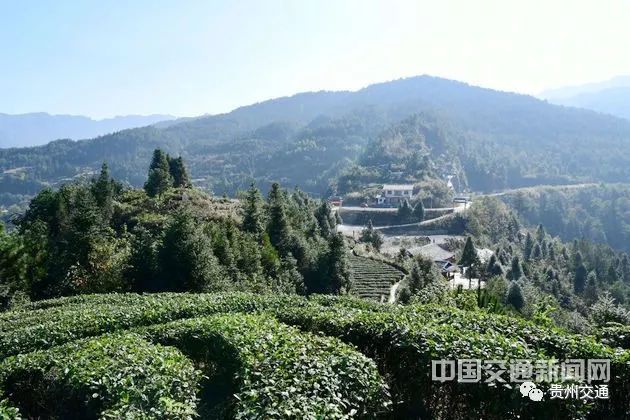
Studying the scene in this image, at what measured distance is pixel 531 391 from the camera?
5.41 m

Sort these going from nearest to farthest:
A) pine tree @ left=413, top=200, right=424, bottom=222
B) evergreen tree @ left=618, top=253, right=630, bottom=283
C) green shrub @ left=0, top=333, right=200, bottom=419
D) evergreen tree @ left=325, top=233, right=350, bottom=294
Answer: green shrub @ left=0, top=333, right=200, bottom=419, evergreen tree @ left=325, top=233, right=350, bottom=294, evergreen tree @ left=618, top=253, right=630, bottom=283, pine tree @ left=413, top=200, right=424, bottom=222

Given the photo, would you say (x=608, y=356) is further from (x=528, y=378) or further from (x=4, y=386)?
(x=4, y=386)

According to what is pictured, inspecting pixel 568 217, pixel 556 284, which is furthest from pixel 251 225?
pixel 568 217

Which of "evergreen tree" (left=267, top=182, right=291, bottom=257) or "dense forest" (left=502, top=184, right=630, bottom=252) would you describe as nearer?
"evergreen tree" (left=267, top=182, right=291, bottom=257)

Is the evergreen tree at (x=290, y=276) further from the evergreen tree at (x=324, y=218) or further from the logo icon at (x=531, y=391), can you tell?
the logo icon at (x=531, y=391)

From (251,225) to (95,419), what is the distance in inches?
1032

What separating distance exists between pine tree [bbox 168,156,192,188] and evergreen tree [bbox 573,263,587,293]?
53.2 metres

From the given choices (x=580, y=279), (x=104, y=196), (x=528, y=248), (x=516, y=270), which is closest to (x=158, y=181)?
(x=104, y=196)

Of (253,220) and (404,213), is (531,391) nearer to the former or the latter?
(253,220)

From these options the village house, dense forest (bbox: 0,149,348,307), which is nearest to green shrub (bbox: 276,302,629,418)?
dense forest (bbox: 0,149,348,307)

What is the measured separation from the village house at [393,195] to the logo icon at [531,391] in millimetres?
91724

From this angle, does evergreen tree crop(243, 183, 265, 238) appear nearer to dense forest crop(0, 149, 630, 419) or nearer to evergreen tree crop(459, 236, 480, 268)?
dense forest crop(0, 149, 630, 419)

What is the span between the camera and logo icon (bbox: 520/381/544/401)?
5352mm

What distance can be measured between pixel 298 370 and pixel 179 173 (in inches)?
1615
